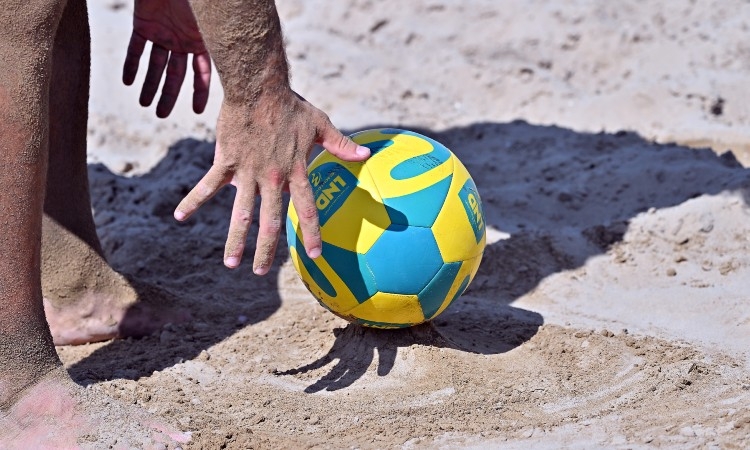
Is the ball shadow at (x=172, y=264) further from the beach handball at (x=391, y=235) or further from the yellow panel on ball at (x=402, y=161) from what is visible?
the yellow panel on ball at (x=402, y=161)

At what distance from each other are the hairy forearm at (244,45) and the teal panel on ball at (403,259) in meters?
0.63

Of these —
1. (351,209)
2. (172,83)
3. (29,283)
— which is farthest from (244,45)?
(172,83)

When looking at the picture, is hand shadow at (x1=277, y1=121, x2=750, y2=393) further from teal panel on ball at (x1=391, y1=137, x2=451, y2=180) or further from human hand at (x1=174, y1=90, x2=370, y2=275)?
human hand at (x1=174, y1=90, x2=370, y2=275)

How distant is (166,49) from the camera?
4.06 metres

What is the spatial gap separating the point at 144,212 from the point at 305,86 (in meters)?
1.66

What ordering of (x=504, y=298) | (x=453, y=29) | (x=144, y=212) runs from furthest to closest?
(x=453, y=29)
(x=144, y=212)
(x=504, y=298)

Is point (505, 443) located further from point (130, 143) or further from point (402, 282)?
point (130, 143)

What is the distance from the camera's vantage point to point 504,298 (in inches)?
163

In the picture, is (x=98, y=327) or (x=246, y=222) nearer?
(x=246, y=222)

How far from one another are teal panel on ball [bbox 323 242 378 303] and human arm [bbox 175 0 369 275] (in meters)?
0.33

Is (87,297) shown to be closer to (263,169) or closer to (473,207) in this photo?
(263,169)

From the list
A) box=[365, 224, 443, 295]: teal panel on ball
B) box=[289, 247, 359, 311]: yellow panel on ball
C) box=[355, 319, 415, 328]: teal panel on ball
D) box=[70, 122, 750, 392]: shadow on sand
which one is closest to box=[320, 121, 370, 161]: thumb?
box=[365, 224, 443, 295]: teal panel on ball

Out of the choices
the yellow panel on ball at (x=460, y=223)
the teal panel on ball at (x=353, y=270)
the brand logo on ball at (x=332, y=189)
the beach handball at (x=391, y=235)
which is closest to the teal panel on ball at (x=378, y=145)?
the beach handball at (x=391, y=235)

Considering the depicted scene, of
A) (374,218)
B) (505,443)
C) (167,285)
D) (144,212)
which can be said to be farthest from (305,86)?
(505,443)
